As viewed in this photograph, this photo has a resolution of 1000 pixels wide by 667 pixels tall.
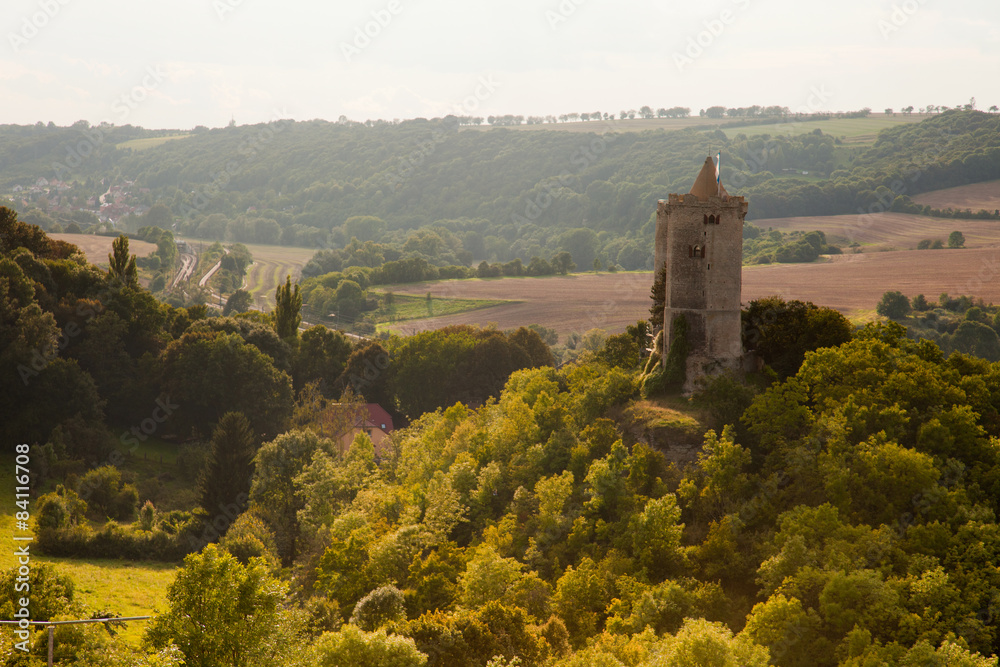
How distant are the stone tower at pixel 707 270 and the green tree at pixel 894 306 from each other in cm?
5931

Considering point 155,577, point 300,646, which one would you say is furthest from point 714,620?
point 155,577

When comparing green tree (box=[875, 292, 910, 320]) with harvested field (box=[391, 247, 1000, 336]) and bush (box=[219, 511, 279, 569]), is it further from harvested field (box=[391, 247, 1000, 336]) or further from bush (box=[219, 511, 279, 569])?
bush (box=[219, 511, 279, 569])

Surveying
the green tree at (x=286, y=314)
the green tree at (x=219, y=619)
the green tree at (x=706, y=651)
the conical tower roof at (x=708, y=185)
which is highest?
the conical tower roof at (x=708, y=185)

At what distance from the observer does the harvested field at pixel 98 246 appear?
142m

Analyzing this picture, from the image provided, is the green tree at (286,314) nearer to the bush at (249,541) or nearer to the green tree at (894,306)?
the bush at (249,541)

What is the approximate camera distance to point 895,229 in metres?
140

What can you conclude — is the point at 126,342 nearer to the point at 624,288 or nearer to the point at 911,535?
the point at 911,535

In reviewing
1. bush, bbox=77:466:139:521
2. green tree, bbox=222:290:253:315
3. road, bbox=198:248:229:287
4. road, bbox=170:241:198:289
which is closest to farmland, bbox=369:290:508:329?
green tree, bbox=222:290:253:315

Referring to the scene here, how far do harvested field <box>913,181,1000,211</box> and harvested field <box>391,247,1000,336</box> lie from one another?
25.0m

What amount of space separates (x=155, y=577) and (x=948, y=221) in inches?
5249

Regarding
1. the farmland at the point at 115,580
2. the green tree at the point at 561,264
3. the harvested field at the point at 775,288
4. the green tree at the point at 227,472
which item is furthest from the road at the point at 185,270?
the farmland at the point at 115,580

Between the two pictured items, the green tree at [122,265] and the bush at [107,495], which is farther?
the green tree at [122,265]

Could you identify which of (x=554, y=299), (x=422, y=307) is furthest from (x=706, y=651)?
(x=554, y=299)

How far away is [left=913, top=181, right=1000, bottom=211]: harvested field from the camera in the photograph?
141 metres
